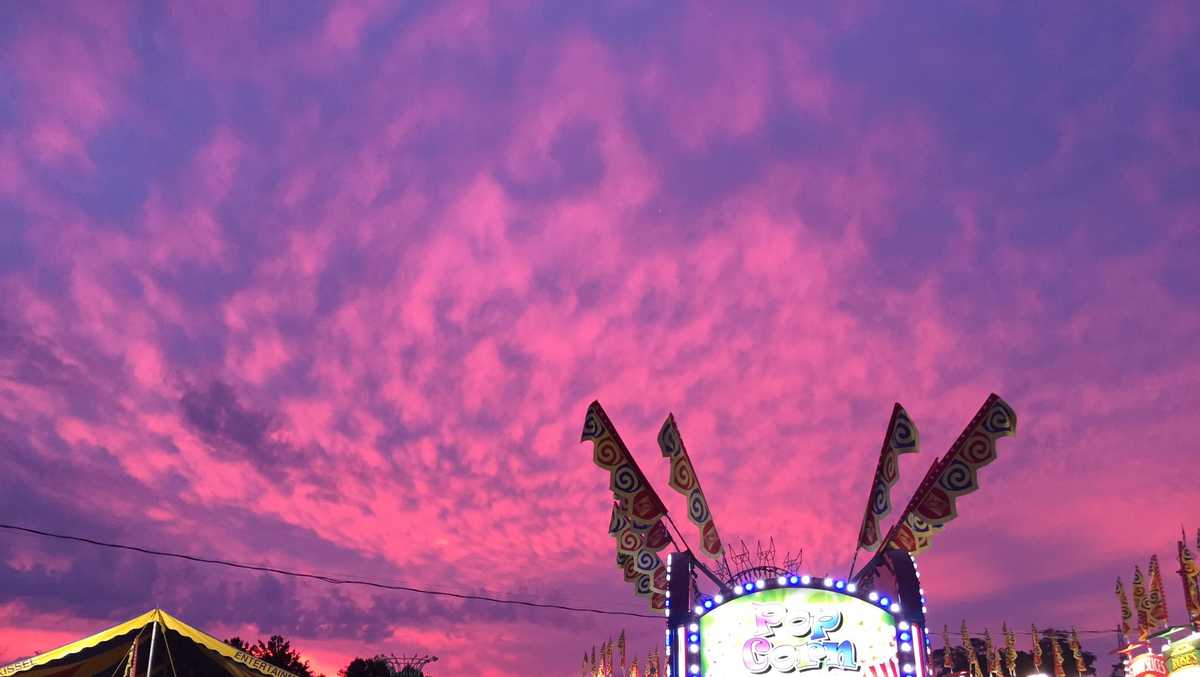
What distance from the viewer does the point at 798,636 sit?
1700cm

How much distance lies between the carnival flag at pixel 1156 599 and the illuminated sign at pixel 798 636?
83.8 ft

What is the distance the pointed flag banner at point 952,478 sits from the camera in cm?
1734

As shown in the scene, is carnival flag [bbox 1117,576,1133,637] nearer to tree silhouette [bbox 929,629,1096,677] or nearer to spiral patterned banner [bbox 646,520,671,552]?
spiral patterned banner [bbox 646,520,671,552]

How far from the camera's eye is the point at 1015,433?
17.1m

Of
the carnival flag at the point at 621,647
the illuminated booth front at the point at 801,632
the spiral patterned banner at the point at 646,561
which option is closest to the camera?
the illuminated booth front at the point at 801,632

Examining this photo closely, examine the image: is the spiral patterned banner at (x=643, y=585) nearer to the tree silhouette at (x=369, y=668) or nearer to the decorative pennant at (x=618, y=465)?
the decorative pennant at (x=618, y=465)

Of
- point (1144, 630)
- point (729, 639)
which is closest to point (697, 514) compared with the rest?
point (729, 639)

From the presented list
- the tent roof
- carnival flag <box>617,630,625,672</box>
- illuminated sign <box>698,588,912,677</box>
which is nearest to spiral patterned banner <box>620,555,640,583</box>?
illuminated sign <box>698,588,912,677</box>

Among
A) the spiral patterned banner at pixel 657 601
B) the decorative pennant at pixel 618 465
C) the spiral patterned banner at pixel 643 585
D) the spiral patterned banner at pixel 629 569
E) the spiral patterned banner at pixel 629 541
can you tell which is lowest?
the spiral patterned banner at pixel 657 601

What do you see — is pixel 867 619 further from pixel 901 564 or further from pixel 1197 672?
pixel 1197 672

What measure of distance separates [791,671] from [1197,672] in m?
21.9

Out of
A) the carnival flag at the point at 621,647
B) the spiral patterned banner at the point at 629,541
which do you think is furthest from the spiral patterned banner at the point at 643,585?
the carnival flag at the point at 621,647

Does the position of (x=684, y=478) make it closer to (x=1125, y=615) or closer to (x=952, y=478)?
(x=952, y=478)

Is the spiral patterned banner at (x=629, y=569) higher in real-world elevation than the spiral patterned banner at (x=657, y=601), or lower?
higher
